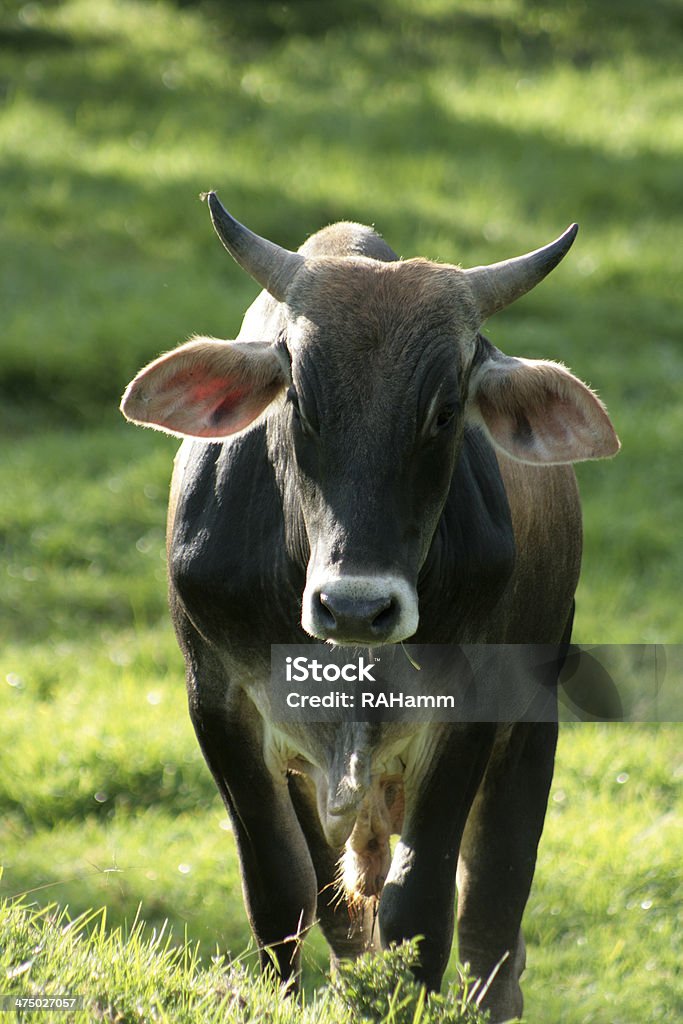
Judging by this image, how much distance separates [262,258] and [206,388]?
331 millimetres

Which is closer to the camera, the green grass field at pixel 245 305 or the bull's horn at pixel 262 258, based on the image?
the bull's horn at pixel 262 258

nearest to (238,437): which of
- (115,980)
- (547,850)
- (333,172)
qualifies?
(115,980)

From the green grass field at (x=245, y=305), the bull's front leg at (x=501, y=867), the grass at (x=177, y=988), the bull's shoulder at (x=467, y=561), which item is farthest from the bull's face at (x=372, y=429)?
the bull's front leg at (x=501, y=867)

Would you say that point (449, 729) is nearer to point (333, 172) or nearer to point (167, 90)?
point (333, 172)

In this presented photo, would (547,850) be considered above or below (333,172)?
below

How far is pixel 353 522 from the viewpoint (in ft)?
11.1

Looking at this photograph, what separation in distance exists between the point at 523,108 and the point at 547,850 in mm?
9032

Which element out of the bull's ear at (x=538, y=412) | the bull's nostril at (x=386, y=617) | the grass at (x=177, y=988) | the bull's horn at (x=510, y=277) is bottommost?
the grass at (x=177, y=988)

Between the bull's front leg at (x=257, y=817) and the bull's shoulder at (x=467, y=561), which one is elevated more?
the bull's shoulder at (x=467, y=561)

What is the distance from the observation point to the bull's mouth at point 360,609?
3256mm

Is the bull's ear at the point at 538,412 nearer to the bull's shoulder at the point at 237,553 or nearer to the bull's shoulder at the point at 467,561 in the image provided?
the bull's shoulder at the point at 467,561

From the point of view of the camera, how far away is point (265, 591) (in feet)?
12.7

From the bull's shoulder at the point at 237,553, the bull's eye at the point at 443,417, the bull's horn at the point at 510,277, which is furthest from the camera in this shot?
the bull's shoulder at the point at 237,553

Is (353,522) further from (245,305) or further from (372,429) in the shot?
(245,305)
